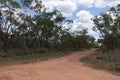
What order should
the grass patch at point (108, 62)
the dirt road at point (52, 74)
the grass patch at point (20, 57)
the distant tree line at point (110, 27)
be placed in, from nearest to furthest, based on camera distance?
the dirt road at point (52, 74) < the grass patch at point (108, 62) < the grass patch at point (20, 57) < the distant tree line at point (110, 27)

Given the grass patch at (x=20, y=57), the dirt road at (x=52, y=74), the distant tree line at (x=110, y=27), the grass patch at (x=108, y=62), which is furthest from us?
the distant tree line at (x=110, y=27)

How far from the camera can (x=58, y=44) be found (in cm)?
6606

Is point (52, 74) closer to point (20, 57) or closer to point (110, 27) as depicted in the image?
point (20, 57)

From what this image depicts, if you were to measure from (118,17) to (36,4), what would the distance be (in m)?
16.7

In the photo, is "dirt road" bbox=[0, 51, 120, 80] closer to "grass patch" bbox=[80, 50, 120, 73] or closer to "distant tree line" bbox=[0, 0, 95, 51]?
"grass patch" bbox=[80, 50, 120, 73]

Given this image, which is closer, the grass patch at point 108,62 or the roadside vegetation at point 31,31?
the grass patch at point 108,62

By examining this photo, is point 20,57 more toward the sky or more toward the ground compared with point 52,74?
more toward the sky

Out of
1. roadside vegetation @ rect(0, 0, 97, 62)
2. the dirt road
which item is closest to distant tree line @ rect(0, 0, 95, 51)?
roadside vegetation @ rect(0, 0, 97, 62)

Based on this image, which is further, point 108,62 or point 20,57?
point 20,57

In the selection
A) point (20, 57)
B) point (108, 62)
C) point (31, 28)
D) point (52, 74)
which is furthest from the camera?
point (31, 28)

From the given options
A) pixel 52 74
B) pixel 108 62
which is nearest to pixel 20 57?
pixel 108 62

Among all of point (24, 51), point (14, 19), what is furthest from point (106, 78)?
point (14, 19)

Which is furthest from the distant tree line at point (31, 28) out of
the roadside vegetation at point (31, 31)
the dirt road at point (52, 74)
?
the dirt road at point (52, 74)

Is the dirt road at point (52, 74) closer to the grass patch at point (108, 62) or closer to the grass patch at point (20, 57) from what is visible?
the grass patch at point (108, 62)
